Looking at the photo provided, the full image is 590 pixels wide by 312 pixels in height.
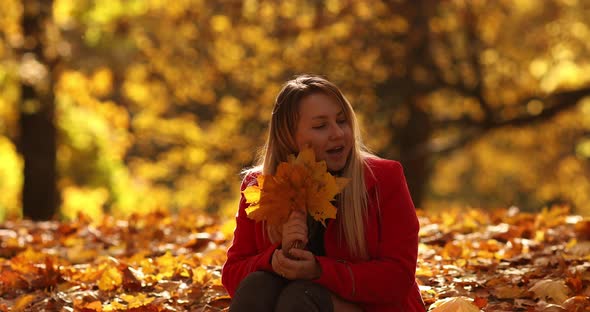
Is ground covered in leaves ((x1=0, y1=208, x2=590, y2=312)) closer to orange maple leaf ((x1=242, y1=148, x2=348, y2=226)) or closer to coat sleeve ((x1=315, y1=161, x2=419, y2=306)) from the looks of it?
coat sleeve ((x1=315, y1=161, x2=419, y2=306))

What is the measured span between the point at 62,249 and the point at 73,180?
8.66m

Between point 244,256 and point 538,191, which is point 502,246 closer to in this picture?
point 244,256

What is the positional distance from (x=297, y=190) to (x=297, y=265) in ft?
0.89

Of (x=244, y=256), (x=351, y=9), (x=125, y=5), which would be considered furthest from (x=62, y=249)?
(x=351, y=9)

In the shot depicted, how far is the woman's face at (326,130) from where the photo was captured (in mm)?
2971

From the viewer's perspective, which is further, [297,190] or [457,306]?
[457,306]

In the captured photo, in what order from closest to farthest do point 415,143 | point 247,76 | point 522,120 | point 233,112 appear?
point 522,120 < point 415,143 < point 247,76 < point 233,112

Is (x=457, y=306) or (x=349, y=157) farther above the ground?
(x=349, y=157)

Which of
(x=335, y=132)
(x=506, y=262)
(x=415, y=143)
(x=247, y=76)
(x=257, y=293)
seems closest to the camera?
(x=257, y=293)

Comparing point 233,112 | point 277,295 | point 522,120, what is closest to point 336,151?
point 277,295

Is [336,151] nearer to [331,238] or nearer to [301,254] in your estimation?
[331,238]

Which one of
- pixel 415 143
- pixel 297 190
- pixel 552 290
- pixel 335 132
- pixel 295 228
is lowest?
pixel 415 143

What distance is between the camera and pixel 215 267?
4.35 meters

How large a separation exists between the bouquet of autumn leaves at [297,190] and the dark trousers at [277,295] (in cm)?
24
